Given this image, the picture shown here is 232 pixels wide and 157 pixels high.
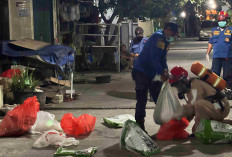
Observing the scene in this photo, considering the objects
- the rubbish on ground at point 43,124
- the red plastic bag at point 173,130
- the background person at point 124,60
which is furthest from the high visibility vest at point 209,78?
the background person at point 124,60

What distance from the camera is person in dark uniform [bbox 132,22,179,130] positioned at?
6.96 m

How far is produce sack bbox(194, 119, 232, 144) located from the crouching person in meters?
0.22

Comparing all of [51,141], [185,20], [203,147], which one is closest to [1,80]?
[51,141]

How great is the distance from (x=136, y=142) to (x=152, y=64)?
1528 millimetres

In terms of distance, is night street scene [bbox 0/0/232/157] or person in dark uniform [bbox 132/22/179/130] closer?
night street scene [bbox 0/0/232/157]

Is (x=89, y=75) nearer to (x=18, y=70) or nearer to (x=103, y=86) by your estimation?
(x=103, y=86)

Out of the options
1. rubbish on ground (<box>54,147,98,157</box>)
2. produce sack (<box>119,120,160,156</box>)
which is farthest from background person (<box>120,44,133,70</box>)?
rubbish on ground (<box>54,147,98,157</box>)

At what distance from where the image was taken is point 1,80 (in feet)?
33.5

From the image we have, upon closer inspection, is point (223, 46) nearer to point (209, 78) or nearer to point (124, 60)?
point (209, 78)

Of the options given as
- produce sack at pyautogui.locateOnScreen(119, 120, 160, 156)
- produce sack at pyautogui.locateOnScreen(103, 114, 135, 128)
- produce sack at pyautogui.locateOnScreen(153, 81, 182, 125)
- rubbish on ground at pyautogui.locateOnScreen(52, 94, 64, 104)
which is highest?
produce sack at pyautogui.locateOnScreen(153, 81, 182, 125)

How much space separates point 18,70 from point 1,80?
747 millimetres

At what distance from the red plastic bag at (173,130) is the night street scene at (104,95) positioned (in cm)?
2

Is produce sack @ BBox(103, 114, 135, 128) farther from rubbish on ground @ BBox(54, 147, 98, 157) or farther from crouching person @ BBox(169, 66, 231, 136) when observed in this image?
rubbish on ground @ BBox(54, 147, 98, 157)

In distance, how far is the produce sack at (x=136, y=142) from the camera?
5879mm
